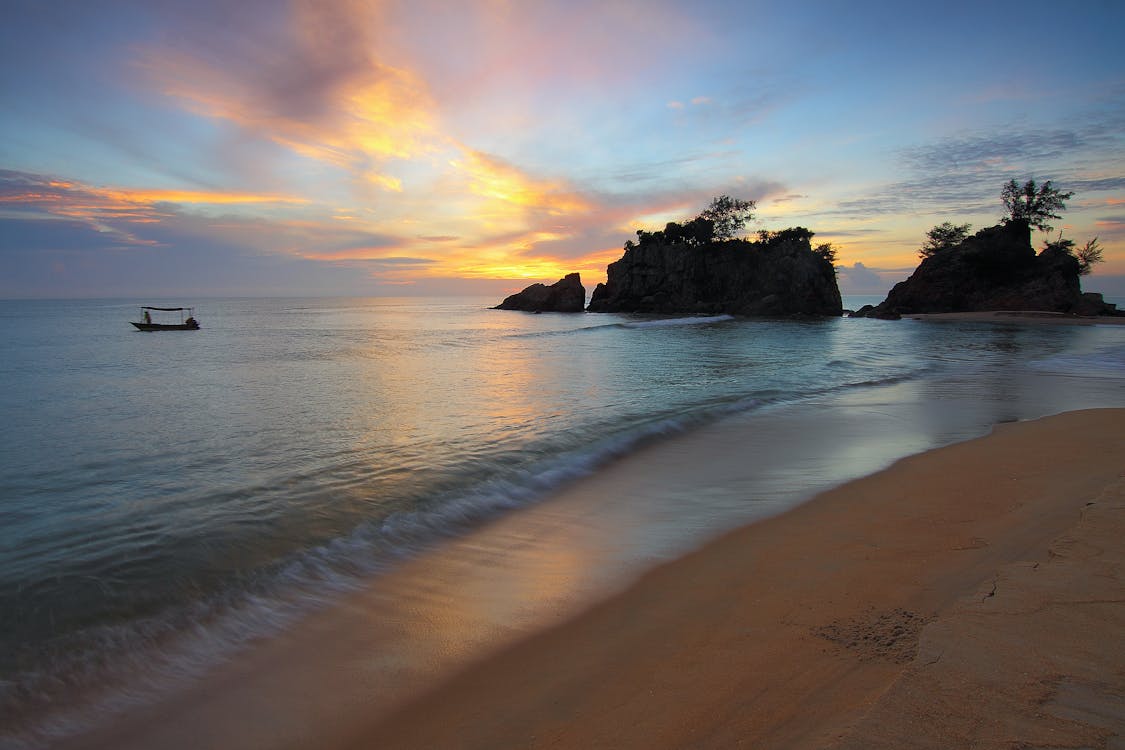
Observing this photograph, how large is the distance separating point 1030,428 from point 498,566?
9603mm

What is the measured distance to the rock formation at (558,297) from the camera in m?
92.6

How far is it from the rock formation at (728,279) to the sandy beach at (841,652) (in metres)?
76.0

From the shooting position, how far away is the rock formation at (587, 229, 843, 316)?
248 ft

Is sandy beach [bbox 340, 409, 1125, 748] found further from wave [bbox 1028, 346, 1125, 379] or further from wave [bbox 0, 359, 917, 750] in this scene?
wave [bbox 1028, 346, 1125, 379]

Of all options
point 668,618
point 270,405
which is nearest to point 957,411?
point 668,618

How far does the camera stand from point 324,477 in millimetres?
7598

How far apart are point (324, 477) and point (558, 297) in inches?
3477

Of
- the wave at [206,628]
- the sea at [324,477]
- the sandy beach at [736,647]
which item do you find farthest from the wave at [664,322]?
the sandy beach at [736,647]

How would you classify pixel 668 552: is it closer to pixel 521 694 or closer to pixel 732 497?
pixel 732 497

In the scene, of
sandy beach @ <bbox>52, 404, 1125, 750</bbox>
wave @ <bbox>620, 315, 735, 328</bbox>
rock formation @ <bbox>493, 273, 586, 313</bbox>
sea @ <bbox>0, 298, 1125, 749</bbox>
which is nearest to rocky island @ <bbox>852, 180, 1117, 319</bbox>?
wave @ <bbox>620, 315, 735, 328</bbox>

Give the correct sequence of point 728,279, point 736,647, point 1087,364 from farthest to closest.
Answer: point 728,279, point 1087,364, point 736,647

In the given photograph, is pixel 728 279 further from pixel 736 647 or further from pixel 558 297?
pixel 736 647

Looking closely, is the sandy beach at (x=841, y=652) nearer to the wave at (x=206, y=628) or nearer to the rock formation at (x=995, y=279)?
the wave at (x=206, y=628)

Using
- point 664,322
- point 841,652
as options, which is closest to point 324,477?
point 841,652
